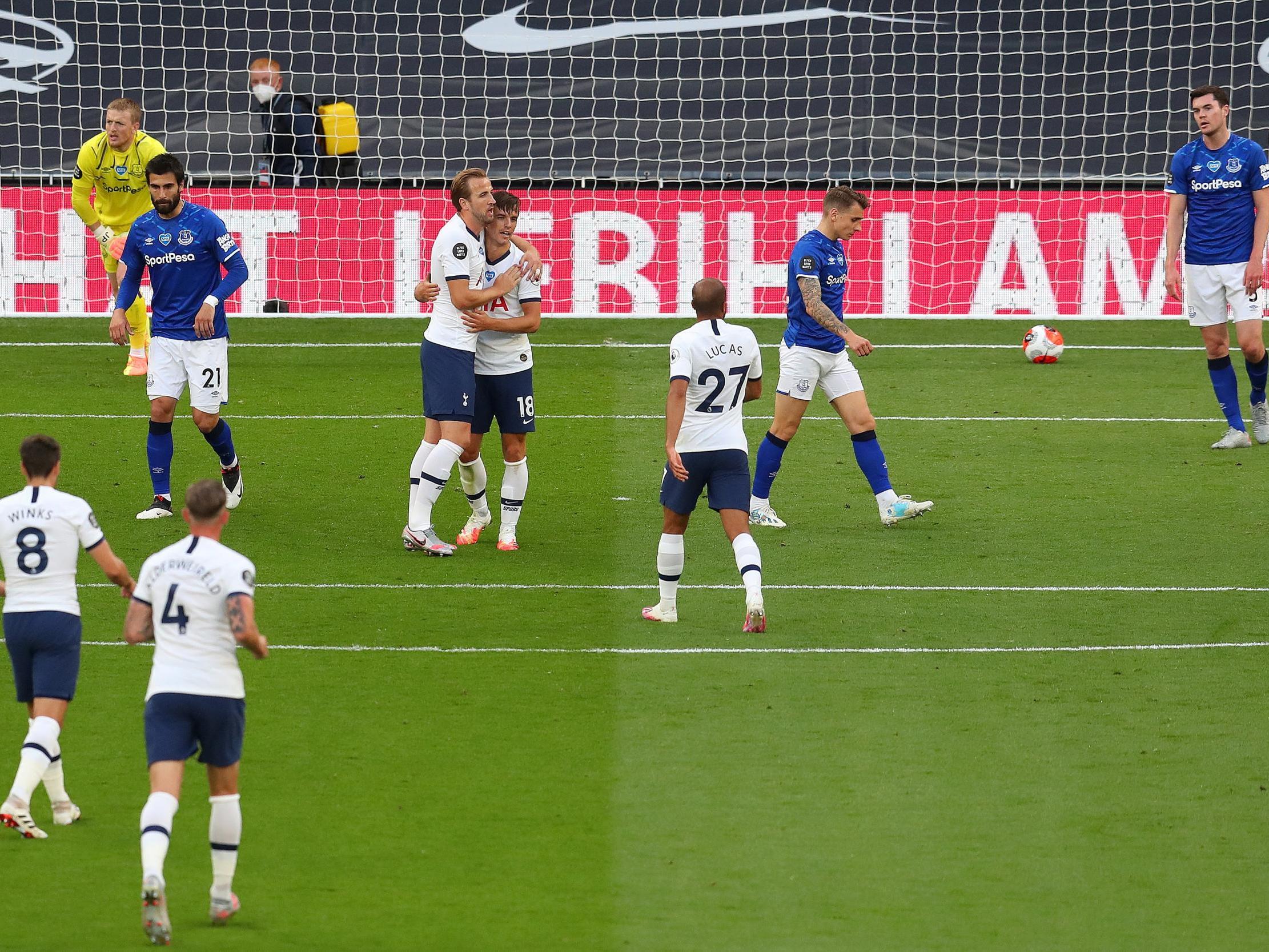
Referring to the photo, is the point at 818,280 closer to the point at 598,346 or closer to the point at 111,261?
the point at 598,346

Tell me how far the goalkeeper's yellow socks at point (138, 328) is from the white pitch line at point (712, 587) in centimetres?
544

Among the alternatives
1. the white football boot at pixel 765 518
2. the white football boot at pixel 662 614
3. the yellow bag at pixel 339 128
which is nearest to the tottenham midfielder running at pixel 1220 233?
the white football boot at pixel 765 518

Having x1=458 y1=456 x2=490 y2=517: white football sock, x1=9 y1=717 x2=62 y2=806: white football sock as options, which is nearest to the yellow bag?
x1=458 y1=456 x2=490 y2=517: white football sock

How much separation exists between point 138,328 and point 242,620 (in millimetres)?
10079

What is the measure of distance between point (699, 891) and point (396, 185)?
13924 millimetres

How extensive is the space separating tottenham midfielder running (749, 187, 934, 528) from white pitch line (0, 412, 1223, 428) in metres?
2.94

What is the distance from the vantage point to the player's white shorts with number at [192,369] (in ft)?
35.5

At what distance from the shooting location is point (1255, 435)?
13.2 m

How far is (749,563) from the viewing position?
335 inches

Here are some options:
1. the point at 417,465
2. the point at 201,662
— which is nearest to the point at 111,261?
the point at 417,465

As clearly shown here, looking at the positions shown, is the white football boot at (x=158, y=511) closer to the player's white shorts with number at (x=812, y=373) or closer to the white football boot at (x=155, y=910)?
the player's white shorts with number at (x=812, y=373)

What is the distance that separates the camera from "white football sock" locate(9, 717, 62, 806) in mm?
6066

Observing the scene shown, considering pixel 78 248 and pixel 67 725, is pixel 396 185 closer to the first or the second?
pixel 78 248

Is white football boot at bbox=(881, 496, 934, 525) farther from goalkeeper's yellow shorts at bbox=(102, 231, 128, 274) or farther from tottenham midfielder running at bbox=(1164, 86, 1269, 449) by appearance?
goalkeeper's yellow shorts at bbox=(102, 231, 128, 274)
